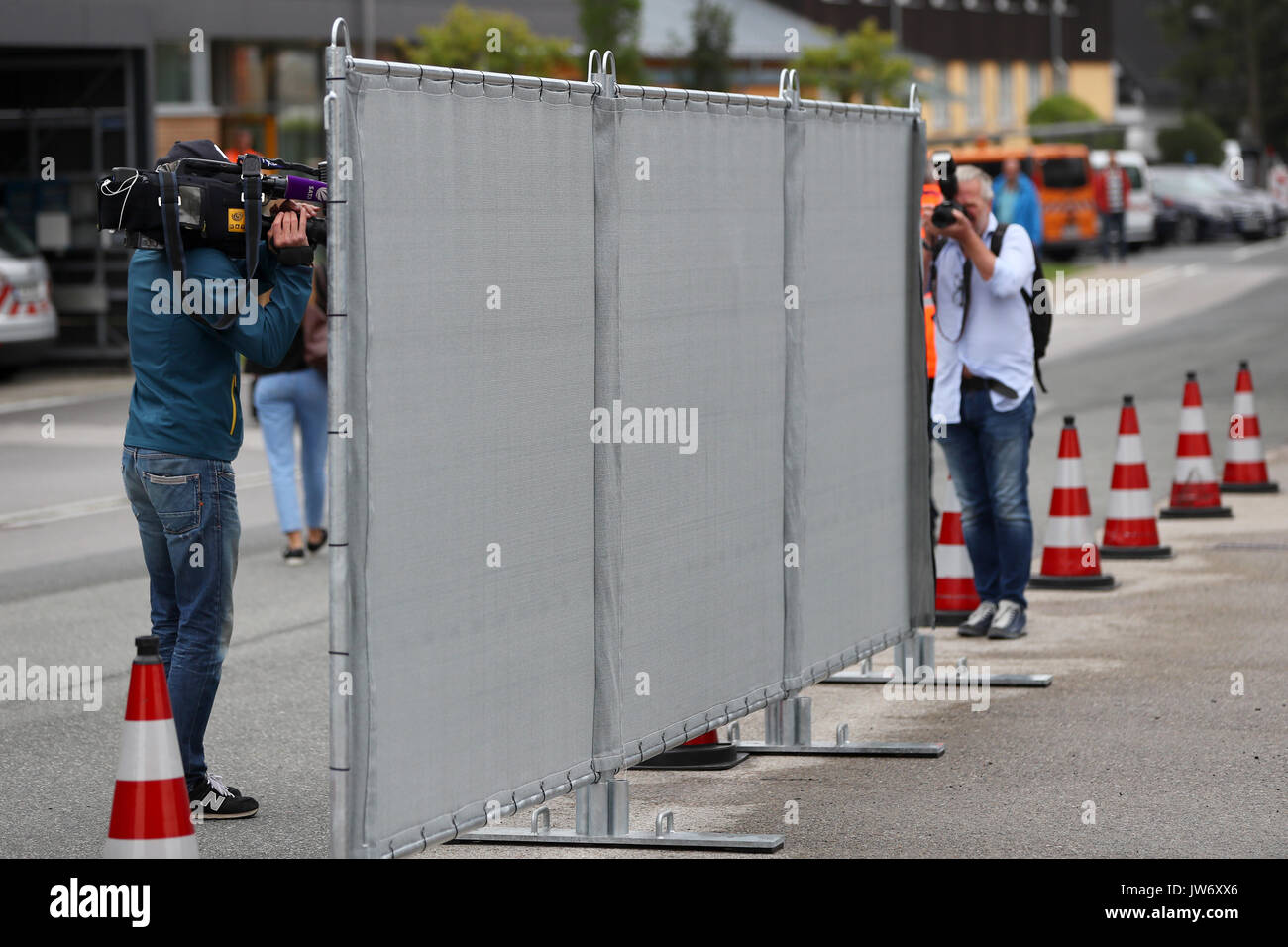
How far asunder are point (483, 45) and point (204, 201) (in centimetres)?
2654

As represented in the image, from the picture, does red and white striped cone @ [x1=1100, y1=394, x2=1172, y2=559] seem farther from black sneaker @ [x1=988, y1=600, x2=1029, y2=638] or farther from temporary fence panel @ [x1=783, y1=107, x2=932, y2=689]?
temporary fence panel @ [x1=783, y1=107, x2=932, y2=689]

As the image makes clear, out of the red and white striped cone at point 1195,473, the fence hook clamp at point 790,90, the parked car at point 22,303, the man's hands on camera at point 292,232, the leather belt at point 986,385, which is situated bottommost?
the red and white striped cone at point 1195,473

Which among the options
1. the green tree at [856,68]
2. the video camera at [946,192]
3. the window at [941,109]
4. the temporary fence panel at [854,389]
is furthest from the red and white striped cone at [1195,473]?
the window at [941,109]

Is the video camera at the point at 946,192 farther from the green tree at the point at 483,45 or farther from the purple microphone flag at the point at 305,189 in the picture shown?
the green tree at the point at 483,45

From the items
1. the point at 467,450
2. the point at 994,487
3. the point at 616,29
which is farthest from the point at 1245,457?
the point at 616,29

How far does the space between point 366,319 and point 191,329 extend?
166 cm

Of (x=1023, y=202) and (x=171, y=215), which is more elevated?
(x=1023, y=202)

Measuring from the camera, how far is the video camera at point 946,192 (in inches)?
335

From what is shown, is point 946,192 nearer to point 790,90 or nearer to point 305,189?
point 790,90

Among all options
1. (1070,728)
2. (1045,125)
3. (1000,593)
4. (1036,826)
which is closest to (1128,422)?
(1000,593)

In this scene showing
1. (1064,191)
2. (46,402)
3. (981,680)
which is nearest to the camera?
(981,680)

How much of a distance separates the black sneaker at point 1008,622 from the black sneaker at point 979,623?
0.06 m

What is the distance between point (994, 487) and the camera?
9133 millimetres

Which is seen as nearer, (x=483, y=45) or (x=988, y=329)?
(x=988, y=329)
